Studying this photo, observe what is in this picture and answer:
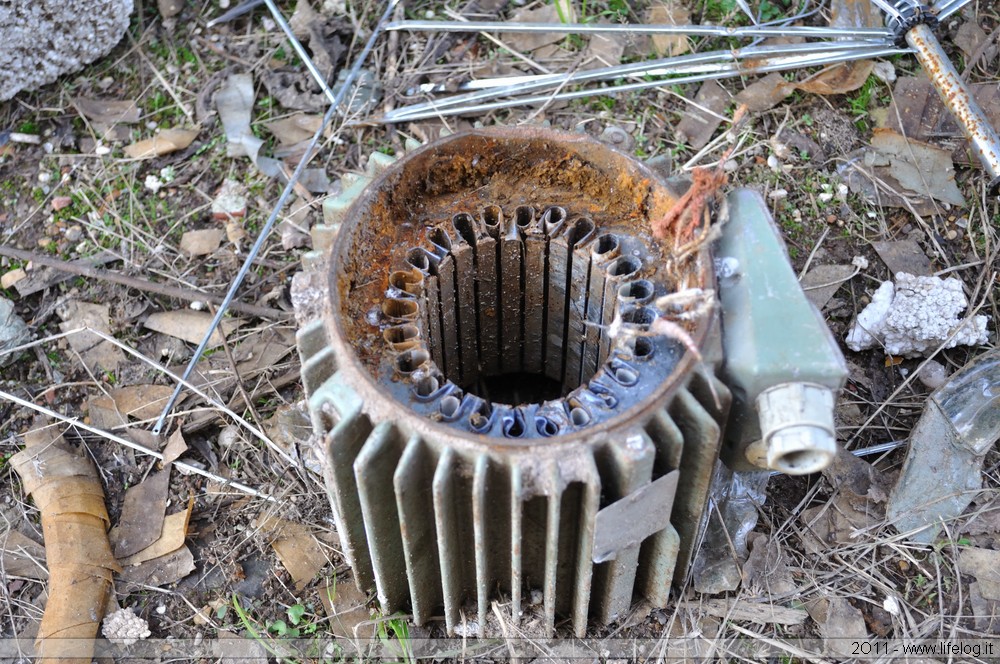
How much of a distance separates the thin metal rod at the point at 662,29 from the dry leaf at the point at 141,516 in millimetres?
3019

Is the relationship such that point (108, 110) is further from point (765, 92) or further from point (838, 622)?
point (838, 622)

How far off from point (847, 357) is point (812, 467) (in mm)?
1744

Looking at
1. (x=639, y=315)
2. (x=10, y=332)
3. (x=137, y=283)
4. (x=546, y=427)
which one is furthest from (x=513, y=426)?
(x=10, y=332)

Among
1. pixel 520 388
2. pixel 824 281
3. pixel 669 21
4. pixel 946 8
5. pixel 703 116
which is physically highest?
pixel 946 8

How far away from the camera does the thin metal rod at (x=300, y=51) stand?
19.4 ft

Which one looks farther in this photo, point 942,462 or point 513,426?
point 942,462

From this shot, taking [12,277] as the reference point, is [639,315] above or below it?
above

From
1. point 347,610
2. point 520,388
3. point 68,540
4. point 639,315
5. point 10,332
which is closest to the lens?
point 639,315

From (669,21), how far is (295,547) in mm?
3794

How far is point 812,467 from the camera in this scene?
3414 mm

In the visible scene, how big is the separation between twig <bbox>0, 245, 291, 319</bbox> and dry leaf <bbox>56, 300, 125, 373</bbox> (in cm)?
18

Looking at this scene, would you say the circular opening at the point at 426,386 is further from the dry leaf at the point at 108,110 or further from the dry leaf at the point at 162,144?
the dry leaf at the point at 108,110

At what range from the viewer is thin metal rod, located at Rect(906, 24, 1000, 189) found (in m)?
5.20

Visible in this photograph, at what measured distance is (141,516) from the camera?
4645mm
